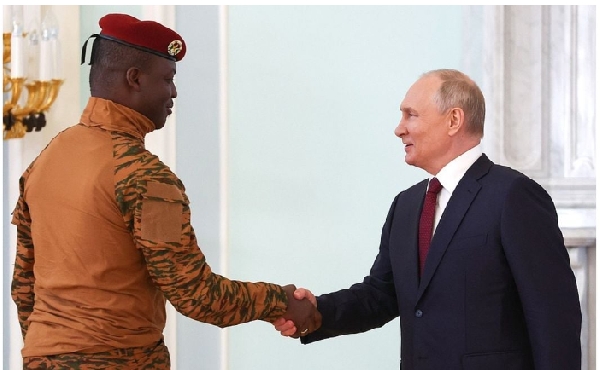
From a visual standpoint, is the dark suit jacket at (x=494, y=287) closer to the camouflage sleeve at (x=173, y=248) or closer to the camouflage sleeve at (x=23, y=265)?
the camouflage sleeve at (x=173, y=248)

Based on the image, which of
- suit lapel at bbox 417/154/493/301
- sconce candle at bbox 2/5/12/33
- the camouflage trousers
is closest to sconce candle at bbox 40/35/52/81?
sconce candle at bbox 2/5/12/33

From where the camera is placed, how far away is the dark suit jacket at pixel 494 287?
234cm

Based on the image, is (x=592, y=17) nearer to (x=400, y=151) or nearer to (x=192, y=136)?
(x=400, y=151)

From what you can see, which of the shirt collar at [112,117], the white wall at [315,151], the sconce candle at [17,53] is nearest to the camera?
the shirt collar at [112,117]

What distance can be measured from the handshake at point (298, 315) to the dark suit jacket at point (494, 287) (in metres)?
0.37

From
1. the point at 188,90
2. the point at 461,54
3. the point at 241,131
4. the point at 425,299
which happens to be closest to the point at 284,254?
the point at 241,131

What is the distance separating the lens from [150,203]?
2211mm

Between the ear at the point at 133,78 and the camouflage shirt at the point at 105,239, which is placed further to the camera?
the ear at the point at 133,78

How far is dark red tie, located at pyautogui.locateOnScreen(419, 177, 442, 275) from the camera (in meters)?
2.54

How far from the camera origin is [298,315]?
278 centimetres

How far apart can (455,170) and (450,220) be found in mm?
171

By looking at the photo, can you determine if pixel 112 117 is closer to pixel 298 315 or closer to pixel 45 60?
pixel 298 315

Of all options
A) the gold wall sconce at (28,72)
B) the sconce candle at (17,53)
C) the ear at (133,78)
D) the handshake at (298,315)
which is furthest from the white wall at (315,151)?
the ear at (133,78)

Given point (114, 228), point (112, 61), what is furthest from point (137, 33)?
point (114, 228)
